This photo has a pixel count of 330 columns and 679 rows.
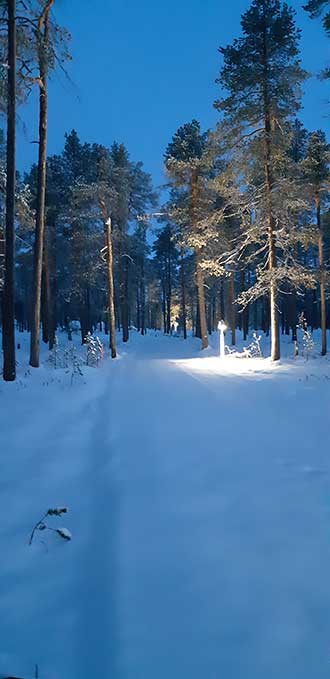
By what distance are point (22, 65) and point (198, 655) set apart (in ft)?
40.5

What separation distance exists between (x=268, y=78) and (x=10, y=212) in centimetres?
951

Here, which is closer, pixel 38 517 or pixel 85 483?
pixel 38 517

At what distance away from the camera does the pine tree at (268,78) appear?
11516mm

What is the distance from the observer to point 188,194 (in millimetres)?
18875

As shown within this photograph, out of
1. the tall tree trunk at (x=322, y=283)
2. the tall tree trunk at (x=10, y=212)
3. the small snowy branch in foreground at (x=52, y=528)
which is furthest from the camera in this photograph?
the tall tree trunk at (x=322, y=283)

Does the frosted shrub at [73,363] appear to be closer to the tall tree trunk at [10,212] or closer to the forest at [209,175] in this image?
the forest at [209,175]

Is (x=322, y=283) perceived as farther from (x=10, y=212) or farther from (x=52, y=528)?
(x=52, y=528)

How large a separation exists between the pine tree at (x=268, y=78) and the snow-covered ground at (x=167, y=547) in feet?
26.4

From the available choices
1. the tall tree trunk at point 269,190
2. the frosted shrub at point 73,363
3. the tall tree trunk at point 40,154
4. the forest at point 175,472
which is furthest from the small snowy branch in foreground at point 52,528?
the tall tree trunk at point 269,190

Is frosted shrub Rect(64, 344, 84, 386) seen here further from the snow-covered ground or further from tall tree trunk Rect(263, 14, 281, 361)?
tall tree trunk Rect(263, 14, 281, 361)

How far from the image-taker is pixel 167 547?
112 inches

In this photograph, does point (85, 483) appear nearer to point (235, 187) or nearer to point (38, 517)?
point (38, 517)

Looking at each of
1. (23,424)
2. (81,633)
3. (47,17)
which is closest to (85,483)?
(81,633)

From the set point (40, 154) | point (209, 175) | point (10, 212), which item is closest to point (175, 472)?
point (10, 212)
